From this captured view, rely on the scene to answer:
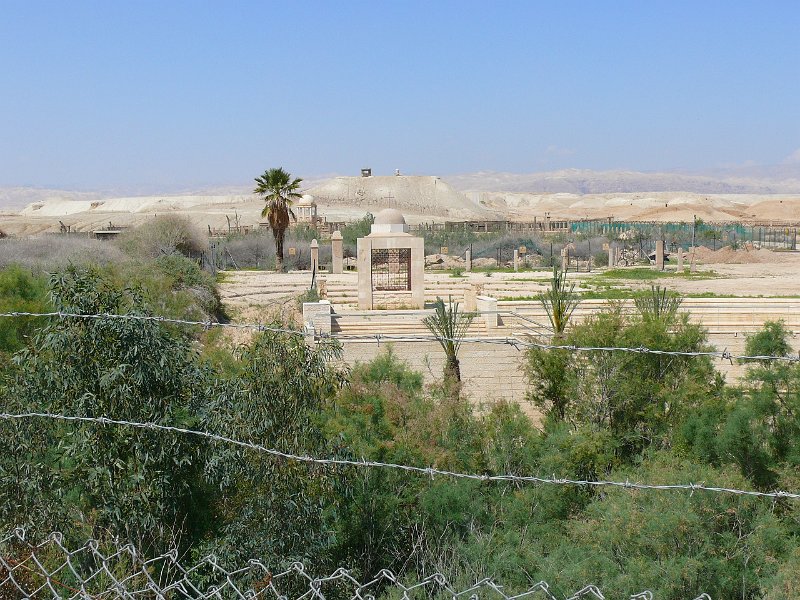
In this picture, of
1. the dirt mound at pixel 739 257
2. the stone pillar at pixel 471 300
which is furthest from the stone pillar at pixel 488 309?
the dirt mound at pixel 739 257

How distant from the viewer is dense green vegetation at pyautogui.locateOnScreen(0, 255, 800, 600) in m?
7.56

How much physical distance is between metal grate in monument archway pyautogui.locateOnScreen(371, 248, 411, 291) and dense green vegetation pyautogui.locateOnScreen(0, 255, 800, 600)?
1496 centimetres

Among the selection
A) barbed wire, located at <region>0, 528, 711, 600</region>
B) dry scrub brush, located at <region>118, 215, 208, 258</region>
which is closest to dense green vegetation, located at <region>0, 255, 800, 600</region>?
barbed wire, located at <region>0, 528, 711, 600</region>

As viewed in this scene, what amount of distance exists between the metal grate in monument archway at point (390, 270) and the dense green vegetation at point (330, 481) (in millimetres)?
14959

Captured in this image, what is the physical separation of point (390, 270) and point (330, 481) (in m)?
18.9

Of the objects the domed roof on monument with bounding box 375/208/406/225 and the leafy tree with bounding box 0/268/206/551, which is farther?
the domed roof on monument with bounding box 375/208/406/225

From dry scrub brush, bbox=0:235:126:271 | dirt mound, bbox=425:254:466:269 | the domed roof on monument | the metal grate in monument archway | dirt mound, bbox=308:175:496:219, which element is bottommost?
dirt mound, bbox=425:254:466:269

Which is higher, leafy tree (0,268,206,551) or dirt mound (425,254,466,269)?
leafy tree (0,268,206,551)

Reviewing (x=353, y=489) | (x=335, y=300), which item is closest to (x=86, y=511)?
(x=353, y=489)

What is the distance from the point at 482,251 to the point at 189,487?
36219 millimetres

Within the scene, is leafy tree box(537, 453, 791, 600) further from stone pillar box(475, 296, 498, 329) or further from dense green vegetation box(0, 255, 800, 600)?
stone pillar box(475, 296, 498, 329)

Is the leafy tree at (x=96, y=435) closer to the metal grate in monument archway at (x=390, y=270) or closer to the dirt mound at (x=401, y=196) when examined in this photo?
the metal grate in monument archway at (x=390, y=270)

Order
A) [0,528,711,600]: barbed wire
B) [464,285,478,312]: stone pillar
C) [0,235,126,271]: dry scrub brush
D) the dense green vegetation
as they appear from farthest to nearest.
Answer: [0,235,126,271]: dry scrub brush → [464,285,478,312]: stone pillar → the dense green vegetation → [0,528,711,600]: barbed wire

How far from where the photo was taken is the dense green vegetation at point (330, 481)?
24.8ft
